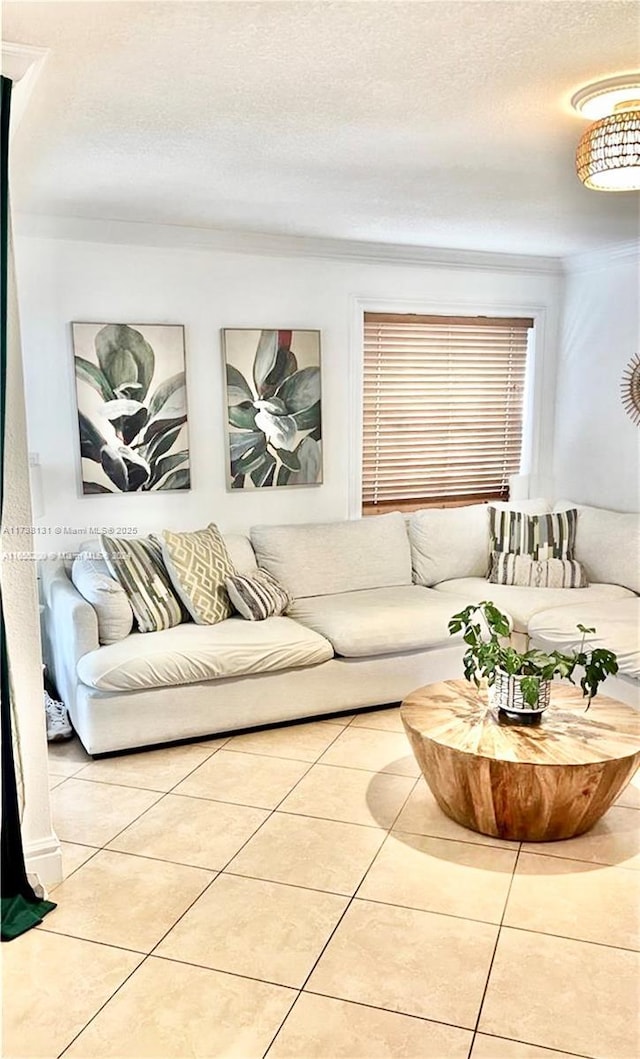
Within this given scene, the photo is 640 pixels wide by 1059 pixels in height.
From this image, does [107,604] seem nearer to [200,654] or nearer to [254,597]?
[200,654]

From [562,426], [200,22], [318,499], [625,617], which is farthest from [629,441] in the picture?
[200,22]

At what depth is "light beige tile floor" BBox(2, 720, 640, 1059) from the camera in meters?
2.01

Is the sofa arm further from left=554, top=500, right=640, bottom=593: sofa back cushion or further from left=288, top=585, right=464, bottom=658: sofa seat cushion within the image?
left=554, top=500, right=640, bottom=593: sofa back cushion

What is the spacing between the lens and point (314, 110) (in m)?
2.58

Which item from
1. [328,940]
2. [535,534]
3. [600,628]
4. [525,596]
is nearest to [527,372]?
[535,534]

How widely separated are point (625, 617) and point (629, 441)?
1.41m

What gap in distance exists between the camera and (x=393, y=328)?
5.08 meters

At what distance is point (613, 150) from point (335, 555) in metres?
2.64

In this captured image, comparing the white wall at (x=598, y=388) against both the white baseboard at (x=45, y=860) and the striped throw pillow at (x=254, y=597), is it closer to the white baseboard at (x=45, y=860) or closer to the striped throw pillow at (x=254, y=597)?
the striped throw pillow at (x=254, y=597)

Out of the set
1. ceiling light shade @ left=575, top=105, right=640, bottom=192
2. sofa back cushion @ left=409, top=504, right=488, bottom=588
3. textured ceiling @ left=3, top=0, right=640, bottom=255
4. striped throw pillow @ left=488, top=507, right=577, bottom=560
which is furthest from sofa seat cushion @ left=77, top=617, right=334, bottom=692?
ceiling light shade @ left=575, top=105, right=640, bottom=192

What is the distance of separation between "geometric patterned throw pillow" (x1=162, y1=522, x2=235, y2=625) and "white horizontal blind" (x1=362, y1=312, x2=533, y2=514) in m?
1.41

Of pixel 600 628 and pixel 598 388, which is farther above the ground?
pixel 598 388

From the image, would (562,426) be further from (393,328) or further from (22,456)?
(22,456)

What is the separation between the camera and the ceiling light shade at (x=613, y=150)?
2.49 metres
